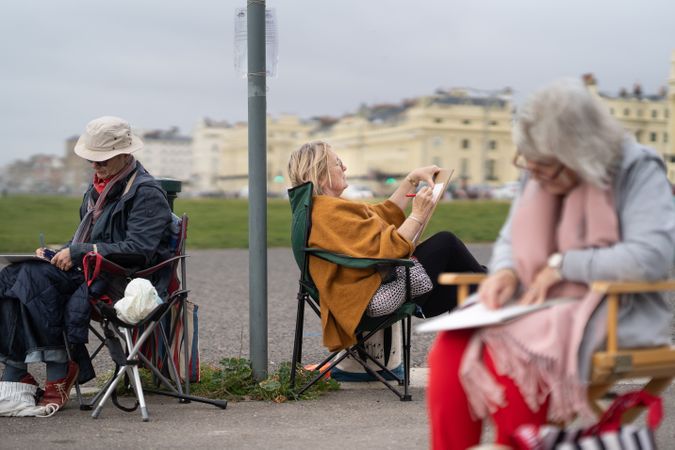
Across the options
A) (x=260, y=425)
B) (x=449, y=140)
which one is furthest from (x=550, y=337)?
(x=449, y=140)

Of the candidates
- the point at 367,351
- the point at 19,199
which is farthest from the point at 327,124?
the point at 367,351

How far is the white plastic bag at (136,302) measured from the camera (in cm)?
499

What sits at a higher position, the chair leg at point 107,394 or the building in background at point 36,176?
the chair leg at point 107,394

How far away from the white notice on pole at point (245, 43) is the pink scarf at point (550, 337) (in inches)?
108

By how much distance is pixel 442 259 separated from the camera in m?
5.62

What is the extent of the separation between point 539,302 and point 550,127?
1.85ft

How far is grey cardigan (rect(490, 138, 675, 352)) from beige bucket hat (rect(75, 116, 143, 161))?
305 cm

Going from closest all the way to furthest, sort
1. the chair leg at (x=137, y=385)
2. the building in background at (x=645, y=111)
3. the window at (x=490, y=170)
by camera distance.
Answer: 1. the chair leg at (x=137, y=385)
2. the building in background at (x=645, y=111)
3. the window at (x=490, y=170)

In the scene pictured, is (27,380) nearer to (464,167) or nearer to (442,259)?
(442,259)

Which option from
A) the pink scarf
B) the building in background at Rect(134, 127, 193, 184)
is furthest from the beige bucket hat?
the building in background at Rect(134, 127, 193, 184)

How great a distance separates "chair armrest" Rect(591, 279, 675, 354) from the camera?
300cm

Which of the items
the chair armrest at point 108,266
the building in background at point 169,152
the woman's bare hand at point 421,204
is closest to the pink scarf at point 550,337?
the woman's bare hand at point 421,204

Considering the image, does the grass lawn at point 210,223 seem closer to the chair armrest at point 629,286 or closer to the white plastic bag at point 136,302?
the white plastic bag at point 136,302

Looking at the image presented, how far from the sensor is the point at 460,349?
3199 millimetres
